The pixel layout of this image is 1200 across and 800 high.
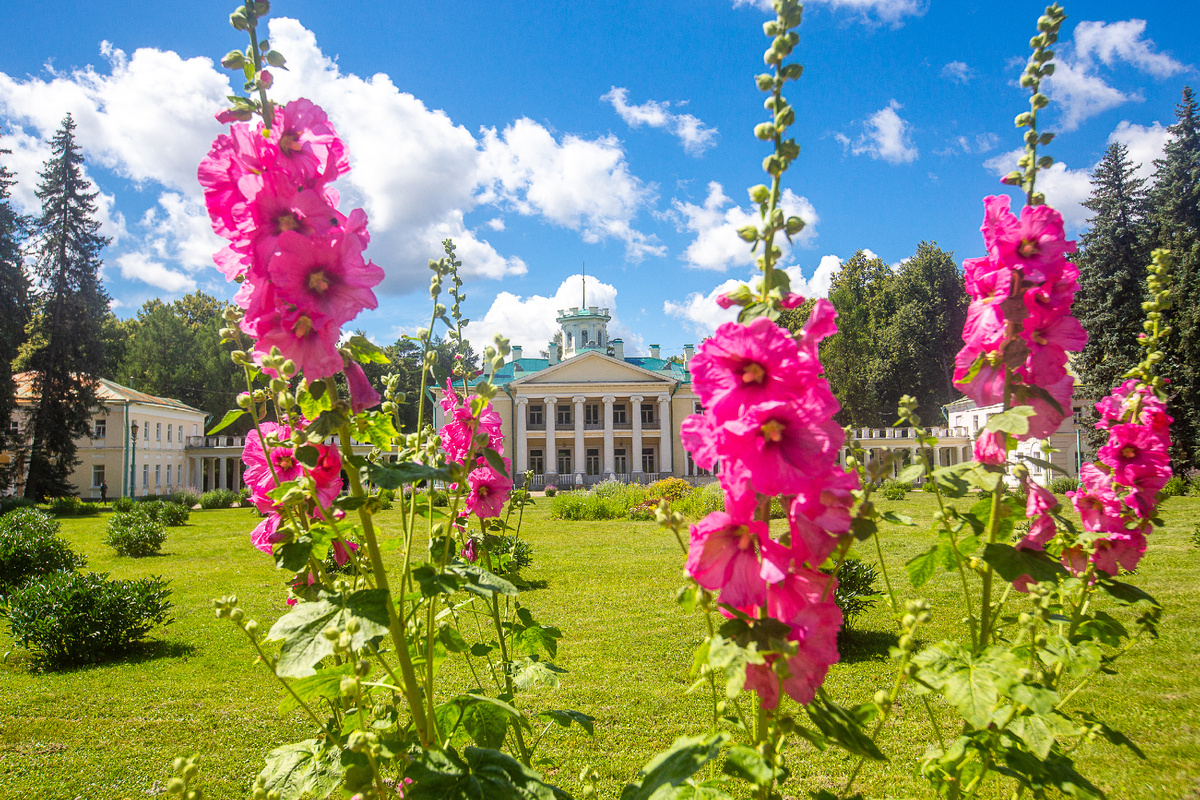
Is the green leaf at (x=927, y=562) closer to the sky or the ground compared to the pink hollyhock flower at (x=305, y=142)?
closer to the ground

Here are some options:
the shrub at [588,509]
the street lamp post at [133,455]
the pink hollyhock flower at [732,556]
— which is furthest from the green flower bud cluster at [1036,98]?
the street lamp post at [133,455]

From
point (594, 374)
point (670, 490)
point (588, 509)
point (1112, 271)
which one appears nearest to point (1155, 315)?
point (588, 509)

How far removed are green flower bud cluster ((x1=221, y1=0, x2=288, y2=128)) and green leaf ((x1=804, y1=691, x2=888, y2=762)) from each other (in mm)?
1422

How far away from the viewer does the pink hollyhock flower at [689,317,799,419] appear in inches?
38.6

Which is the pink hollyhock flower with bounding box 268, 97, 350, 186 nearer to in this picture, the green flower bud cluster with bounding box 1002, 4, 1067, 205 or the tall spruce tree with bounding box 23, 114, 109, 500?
the green flower bud cluster with bounding box 1002, 4, 1067, 205

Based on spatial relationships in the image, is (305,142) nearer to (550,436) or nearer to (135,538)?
(135,538)

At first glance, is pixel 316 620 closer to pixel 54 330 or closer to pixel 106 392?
pixel 54 330

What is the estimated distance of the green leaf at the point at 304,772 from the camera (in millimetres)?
1346

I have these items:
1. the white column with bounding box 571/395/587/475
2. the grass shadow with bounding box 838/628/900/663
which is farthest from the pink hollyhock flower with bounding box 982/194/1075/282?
the white column with bounding box 571/395/587/475

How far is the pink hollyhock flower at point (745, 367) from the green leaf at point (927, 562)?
87cm

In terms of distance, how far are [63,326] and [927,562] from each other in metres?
36.6

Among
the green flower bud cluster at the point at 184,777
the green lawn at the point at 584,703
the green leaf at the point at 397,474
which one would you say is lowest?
the green lawn at the point at 584,703

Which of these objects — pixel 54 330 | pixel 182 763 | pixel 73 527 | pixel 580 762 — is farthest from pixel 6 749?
pixel 54 330

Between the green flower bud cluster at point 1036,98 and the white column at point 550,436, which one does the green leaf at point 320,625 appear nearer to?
the green flower bud cluster at point 1036,98
